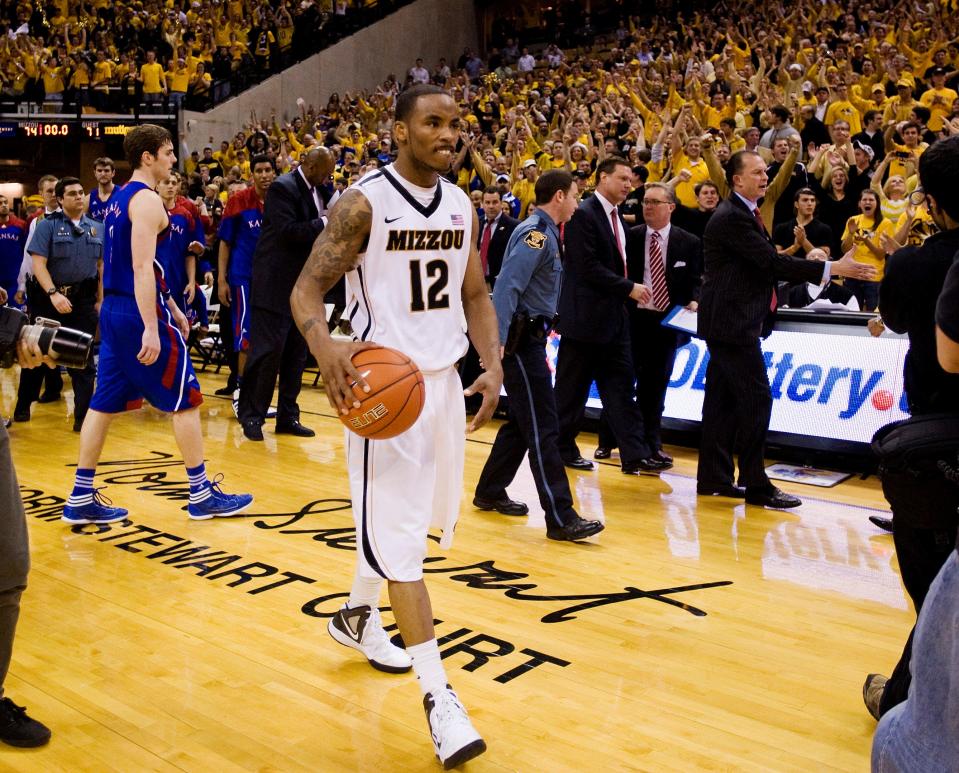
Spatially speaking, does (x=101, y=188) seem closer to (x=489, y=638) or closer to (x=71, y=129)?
(x=489, y=638)

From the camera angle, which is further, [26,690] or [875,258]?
[875,258]

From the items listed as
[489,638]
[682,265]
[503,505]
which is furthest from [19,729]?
[682,265]

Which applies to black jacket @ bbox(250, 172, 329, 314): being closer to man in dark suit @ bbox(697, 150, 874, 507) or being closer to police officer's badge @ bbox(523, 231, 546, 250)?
police officer's badge @ bbox(523, 231, 546, 250)

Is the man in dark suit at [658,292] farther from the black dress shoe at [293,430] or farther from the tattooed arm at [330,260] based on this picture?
the tattooed arm at [330,260]

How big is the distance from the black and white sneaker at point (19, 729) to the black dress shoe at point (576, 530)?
279 cm

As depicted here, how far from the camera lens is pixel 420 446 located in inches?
118

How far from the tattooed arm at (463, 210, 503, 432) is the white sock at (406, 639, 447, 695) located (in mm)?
754

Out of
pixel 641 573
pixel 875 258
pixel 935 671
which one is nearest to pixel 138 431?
pixel 641 573

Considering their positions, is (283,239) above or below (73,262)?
above

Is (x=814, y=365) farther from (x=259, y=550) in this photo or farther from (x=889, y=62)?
(x=889, y=62)

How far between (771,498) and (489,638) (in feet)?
8.91

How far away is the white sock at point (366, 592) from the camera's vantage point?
3.56 metres

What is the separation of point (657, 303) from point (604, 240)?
2.76 ft

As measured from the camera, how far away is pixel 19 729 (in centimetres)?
294
